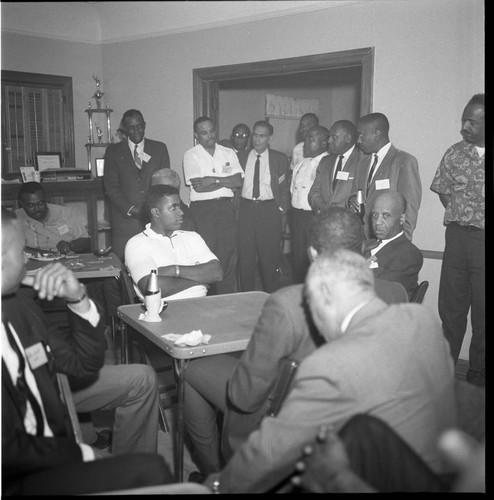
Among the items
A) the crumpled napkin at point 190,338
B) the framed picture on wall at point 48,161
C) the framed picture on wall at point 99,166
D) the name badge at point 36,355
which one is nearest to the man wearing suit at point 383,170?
the crumpled napkin at point 190,338

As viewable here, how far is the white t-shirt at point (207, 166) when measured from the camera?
17.1 ft

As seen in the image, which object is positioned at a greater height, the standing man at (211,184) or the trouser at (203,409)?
the standing man at (211,184)

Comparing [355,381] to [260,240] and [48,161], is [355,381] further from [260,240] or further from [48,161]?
[48,161]

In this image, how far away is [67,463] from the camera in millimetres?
1536

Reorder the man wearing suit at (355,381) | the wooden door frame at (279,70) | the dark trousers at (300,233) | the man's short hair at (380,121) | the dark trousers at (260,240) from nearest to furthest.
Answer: the man wearing suit at (355,381)
the man's short hair at (380,121)
the wooden door frame at (279,70)
the dark trousers at (300,233)
the dark trousers at (260,240)

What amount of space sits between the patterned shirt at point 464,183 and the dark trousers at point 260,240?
2079mm

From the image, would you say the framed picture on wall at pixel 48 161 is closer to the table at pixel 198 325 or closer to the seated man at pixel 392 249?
the table at pixel 198 325

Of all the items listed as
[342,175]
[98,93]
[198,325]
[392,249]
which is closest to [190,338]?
[198,325]

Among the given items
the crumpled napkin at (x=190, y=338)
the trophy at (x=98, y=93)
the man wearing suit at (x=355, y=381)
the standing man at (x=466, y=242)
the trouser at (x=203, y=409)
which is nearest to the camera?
the man wearing suit at (x=355, y=381)

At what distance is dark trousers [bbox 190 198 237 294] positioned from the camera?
521cm

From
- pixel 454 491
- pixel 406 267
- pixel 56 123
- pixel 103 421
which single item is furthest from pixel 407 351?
pixel 56 123

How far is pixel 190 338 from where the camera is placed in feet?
7.10

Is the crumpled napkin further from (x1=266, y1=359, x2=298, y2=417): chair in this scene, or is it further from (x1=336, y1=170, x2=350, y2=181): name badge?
(x1=336, y1=170, x2=350, y2=181): name badge

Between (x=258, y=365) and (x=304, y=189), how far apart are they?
11.0 feet
